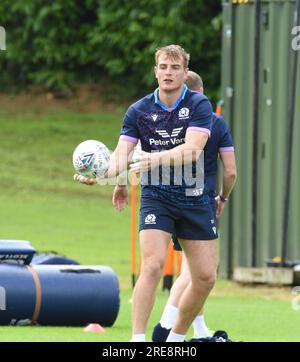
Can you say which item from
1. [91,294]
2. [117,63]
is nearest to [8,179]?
[117,63]

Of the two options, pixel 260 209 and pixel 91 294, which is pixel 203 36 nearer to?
pixel 260 209

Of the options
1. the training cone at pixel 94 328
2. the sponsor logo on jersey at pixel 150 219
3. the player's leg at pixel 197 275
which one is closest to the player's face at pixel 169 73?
the sponsor logo on jersey at pixel 150 219

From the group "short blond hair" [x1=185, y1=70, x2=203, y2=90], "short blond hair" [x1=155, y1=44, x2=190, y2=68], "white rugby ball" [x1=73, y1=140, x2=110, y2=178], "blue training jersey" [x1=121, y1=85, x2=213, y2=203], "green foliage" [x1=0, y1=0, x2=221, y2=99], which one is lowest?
"white rugby ball" [x1=73, y1=140, x2=110, y2=178]

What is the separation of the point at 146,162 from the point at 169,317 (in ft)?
6.54

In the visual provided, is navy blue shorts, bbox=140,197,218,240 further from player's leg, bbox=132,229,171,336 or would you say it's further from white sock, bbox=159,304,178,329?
white sock, bbox=159,304,178,329

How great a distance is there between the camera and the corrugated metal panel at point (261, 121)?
17.8 m

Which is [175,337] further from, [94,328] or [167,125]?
[94,328]

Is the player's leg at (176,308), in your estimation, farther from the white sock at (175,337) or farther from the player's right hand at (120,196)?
the player's right hand at (120,196)

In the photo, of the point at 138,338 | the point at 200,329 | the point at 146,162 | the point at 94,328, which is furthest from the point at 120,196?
the point at 94,328

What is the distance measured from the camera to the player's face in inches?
385

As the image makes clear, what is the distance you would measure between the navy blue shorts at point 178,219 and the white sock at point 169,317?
136cm

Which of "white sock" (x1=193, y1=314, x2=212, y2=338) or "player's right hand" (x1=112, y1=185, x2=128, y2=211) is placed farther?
"white sock" (x1=193, y1=314, x2=212, y2=338)

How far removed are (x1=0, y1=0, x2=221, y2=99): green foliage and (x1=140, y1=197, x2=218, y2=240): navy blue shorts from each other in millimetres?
20795

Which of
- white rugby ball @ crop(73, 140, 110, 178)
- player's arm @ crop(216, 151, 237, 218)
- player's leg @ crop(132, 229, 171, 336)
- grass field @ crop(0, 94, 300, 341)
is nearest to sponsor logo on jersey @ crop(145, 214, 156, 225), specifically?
player's leg @ crop(132, 229, 171, 336)
